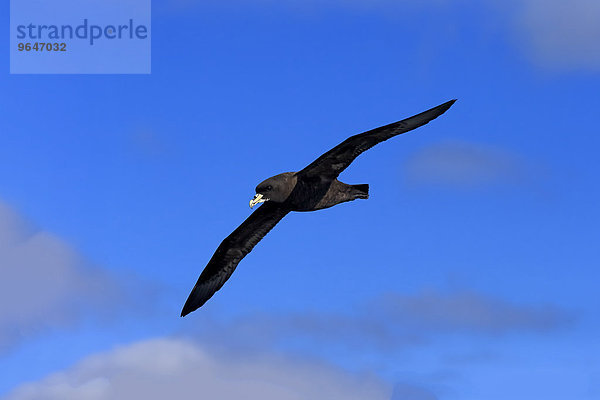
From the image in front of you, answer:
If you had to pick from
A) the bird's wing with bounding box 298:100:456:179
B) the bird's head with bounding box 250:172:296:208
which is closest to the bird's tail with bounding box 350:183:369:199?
the bird's wing with bounding box 298:100:456:179

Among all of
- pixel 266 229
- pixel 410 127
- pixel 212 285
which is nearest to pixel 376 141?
pixel 410 127

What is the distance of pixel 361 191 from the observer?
19359 millimetres

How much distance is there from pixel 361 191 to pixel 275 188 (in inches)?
80.0

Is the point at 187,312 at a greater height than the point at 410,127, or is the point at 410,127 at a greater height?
the point at 410,127

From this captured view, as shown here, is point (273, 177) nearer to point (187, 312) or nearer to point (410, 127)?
point (410, 127)

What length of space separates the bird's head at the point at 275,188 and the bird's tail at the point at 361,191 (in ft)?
4.74

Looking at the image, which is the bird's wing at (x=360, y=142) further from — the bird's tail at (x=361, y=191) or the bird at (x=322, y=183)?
the bird's tail at (x=361, y=191)

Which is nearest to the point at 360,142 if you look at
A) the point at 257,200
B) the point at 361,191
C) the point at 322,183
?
the point at 322,183

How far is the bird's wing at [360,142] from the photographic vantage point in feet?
59.1

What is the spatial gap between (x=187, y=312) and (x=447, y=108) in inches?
327

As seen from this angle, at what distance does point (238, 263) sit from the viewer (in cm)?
2164

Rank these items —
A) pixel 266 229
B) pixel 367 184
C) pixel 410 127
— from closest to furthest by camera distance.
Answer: pixel 410 127 → pixel 367 184 → pixel 266 229

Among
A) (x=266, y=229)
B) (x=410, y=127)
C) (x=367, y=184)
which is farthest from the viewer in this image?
(x=266, y=229)

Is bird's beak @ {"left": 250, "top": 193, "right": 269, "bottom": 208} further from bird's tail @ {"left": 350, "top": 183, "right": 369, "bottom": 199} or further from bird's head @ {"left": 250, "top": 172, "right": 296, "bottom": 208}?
bird's tail @ {"left": 350, "top": 183, "right": 369, "bottom": 199}
